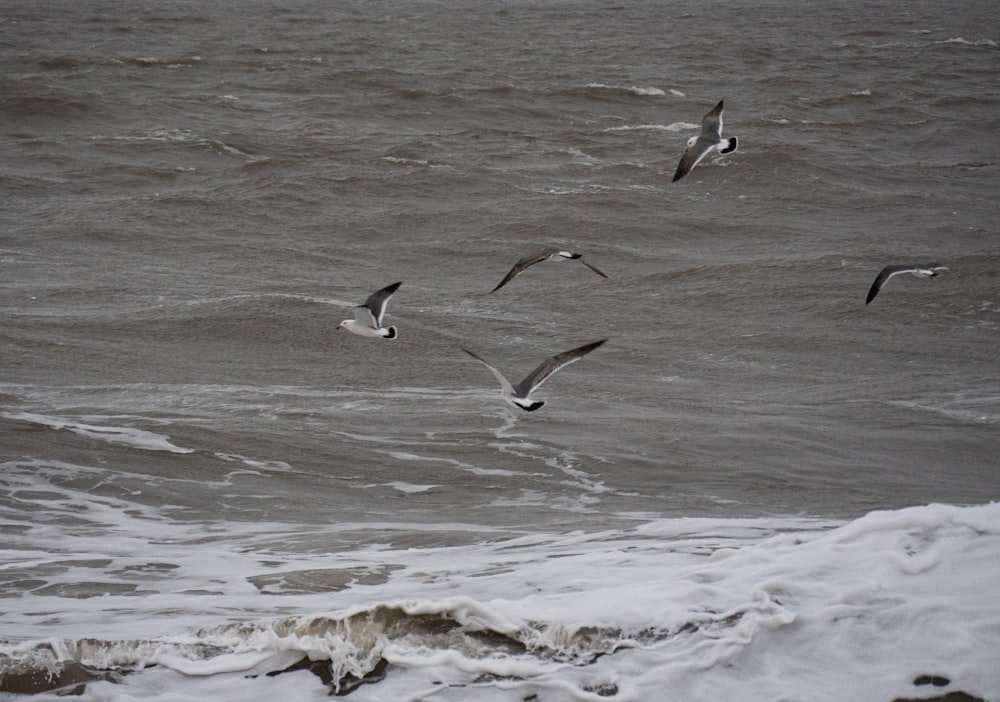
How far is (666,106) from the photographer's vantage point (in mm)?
27562

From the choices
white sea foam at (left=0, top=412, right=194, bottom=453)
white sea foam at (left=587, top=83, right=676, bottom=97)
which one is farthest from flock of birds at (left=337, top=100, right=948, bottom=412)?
white sea foam at (left=587, top=83, right=676, bottom=97)

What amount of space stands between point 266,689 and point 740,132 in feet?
67.0

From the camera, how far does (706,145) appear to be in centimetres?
1141

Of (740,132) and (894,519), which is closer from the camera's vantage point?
(894,519)

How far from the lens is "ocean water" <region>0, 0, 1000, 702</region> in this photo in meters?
6.37

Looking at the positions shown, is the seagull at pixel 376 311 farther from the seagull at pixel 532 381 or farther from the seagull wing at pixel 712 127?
the seagull wing at pixel 712 127

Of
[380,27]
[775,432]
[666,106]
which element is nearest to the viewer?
[775,432]

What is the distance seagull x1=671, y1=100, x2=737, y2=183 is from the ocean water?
2.21 metres

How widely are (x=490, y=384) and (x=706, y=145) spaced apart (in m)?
3.13

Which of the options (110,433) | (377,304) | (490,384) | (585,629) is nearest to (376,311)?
(377,304)

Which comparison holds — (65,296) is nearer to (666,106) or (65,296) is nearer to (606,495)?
(606,495)

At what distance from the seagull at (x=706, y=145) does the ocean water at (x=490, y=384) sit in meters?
2.21

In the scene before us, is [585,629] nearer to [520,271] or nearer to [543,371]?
[543,371]

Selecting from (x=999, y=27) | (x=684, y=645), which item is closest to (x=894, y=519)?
(x=684, y=645)
